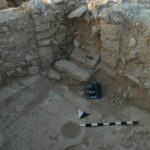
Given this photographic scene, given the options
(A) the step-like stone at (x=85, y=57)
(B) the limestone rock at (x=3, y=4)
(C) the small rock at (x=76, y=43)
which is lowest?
(A) the step-like stone at (x=85, y=57)

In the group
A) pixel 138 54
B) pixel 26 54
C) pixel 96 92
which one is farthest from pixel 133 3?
pixel 26 54

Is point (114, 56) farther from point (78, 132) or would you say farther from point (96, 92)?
point (78, 132)

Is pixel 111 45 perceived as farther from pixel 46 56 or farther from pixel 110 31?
pixel 46 56

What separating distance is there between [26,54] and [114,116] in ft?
5.87

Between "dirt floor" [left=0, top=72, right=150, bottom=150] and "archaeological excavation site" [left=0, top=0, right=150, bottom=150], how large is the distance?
14 millimetres

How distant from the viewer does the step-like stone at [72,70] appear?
5.28 m

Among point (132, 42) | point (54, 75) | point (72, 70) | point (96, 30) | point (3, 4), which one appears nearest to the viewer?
point (132, 42)

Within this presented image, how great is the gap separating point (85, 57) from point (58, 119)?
117 centimetres

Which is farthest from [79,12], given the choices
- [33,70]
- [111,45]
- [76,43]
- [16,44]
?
[33,70]

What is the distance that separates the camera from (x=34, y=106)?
5121mm

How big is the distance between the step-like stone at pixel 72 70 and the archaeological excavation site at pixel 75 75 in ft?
0.05

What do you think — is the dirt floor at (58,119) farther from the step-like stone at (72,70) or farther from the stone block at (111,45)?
Answer: the stone block at (111,45)

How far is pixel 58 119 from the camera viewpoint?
4.90 metres

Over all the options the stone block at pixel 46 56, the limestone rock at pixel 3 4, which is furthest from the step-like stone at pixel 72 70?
the limestone rock at pixel 3 4
